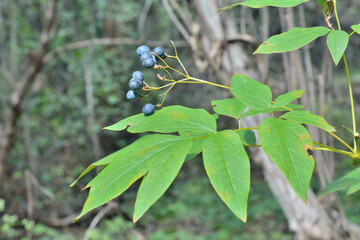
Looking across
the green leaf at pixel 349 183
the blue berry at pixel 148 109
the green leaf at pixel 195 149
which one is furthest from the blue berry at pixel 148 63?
the green leaf at pixel 349 183

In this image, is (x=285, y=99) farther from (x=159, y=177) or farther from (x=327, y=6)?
(x=159, y=177)

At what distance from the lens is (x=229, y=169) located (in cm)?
59

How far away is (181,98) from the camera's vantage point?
569 centimetres

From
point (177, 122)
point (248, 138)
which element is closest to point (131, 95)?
point (177, 122)

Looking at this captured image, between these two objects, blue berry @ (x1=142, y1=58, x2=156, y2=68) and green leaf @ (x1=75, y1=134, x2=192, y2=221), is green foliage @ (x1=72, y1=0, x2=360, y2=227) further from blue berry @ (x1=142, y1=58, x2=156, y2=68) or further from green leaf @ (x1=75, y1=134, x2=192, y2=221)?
blue berry @ (x1=142, y1=58, x2=156, y2=68)

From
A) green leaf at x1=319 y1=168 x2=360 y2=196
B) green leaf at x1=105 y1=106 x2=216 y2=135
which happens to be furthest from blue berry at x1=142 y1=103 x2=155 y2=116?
green leaf at x1=319 y1=168 x2=360 y2=196

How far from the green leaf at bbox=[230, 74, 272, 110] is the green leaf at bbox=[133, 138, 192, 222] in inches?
6.7

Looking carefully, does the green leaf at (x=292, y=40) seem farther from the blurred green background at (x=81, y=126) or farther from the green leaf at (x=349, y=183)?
the blurred green background at (x=81, y=126)

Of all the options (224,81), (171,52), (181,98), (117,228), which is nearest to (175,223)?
(117,228)

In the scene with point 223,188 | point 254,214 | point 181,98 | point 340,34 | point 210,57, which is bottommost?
point 254,214

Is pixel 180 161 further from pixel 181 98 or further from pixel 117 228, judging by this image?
pixel 181 98

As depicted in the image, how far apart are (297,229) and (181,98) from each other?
3524 mm

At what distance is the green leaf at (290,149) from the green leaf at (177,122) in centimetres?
12

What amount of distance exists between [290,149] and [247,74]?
5.47 feet
